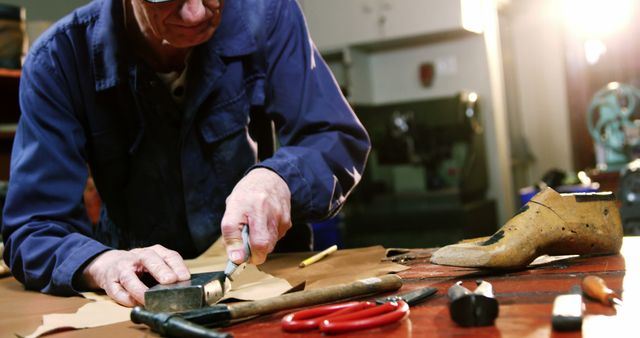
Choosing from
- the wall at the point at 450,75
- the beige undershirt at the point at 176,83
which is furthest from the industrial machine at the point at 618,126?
the beige undershirt at the point at 176,83

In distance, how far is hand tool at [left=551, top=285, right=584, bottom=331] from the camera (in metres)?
0.66

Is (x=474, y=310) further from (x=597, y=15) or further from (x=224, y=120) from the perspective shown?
(x=597, y=15)

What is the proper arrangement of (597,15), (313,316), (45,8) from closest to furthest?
(313,316) → (45,8) → (597,15)

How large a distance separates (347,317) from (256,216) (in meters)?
0.29

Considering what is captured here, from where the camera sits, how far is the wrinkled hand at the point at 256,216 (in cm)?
98

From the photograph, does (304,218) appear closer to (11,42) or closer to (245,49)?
(245,49)

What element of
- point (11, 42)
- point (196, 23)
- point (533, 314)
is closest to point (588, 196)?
point (533, 314)

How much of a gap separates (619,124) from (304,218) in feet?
9.60

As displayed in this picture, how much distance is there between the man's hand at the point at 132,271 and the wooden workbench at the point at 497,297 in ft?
0.19

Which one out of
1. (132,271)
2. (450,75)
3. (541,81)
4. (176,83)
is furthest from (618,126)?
(132,271)

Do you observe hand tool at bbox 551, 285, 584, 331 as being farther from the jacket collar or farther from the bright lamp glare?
the bright lamp glare

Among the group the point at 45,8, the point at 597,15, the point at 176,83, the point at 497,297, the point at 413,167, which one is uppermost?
the point at 45,8

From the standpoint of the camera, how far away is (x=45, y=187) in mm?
1313

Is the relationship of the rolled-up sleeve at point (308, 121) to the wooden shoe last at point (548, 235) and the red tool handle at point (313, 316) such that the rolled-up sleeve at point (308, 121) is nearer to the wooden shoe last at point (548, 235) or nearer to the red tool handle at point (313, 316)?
the wooden shoe last at point (548, 235)
